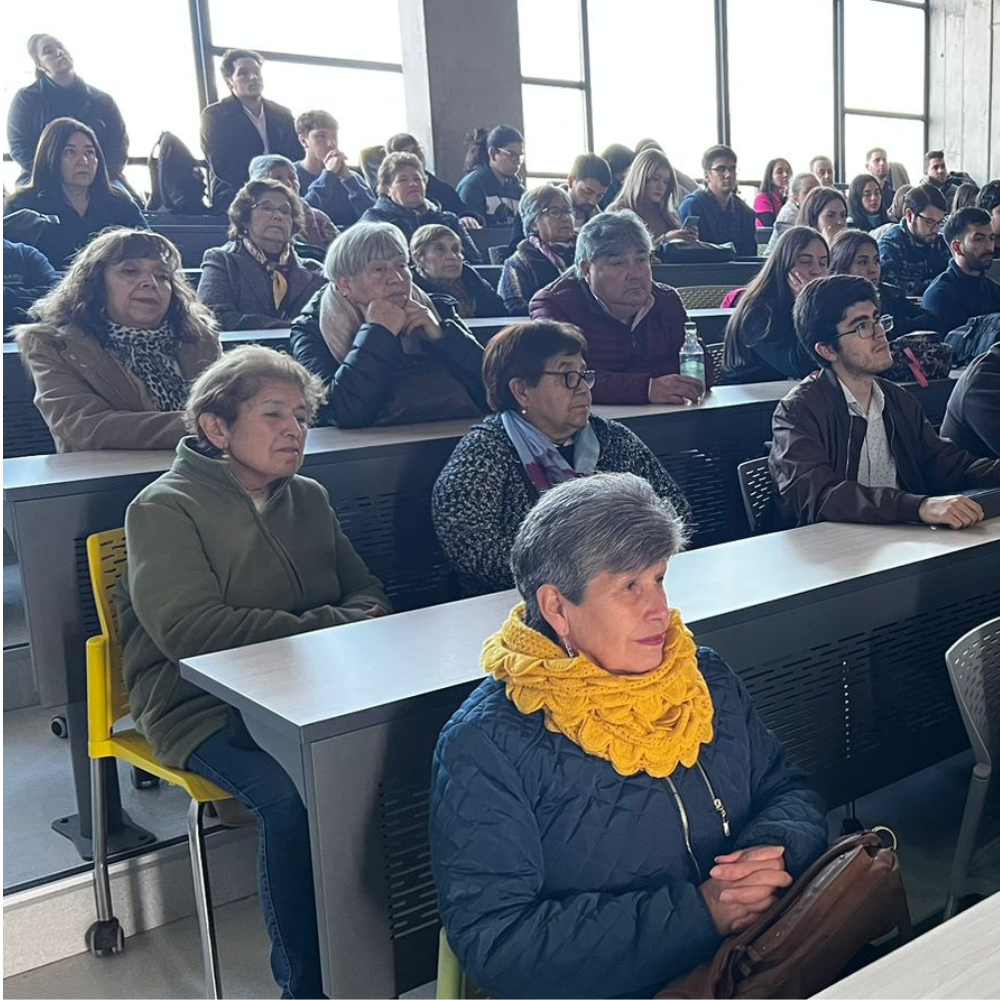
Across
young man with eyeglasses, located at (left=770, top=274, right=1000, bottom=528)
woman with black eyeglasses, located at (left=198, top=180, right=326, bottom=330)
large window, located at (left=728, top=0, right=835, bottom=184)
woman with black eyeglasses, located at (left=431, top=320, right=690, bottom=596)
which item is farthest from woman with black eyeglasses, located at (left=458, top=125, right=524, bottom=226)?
woman with black eyeglasses, located at (left=431, top=320, right=690, bottom=596)

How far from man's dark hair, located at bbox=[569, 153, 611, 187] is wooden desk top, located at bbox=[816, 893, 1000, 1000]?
18.3ft

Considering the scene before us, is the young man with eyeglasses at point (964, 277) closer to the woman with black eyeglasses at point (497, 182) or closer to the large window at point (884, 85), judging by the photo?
the woman with black eyeglasses at point (497, 182)

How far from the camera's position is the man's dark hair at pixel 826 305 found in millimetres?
2643

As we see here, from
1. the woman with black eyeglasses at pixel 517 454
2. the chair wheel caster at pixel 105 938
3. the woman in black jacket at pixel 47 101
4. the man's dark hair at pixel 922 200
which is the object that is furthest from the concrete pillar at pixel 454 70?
the chair wheel caster at pixel 105 938

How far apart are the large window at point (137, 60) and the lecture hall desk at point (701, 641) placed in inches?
215

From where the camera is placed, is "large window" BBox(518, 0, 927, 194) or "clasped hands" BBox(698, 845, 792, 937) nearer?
"clasped hands" BBox(698, 845, 792, 937)

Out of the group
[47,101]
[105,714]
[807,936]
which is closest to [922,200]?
[47,101]

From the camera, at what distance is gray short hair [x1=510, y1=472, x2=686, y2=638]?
4.49 ft

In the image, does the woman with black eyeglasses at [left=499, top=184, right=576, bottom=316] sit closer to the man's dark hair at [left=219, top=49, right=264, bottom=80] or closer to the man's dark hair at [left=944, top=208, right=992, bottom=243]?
the man's dark hair at [left=944, top=208, right=992, bottom=243]

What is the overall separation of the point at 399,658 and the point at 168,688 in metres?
0.52

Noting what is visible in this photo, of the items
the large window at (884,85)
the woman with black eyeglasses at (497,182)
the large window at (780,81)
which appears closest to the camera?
the woman with black eyeglasses at (497,182)

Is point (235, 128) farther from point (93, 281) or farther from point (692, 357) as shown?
point (93, 281)

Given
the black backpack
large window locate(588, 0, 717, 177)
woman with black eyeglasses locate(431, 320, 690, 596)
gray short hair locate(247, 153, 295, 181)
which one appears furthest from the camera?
large window locate(588, 0, 717, 177)

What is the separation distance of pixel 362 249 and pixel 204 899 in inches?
67.5
